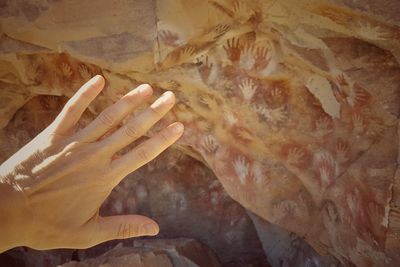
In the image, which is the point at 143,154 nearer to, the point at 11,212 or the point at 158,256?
the point at 11,212

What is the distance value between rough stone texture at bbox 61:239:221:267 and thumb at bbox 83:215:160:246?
69cm

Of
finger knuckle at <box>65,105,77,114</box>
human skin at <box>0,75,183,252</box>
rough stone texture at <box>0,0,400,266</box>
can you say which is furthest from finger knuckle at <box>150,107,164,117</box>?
rough stone texture at <box>0,0,400,266</box>

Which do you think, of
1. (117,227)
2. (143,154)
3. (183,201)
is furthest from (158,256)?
(143,154)

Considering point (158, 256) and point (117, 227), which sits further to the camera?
point (158, 256)

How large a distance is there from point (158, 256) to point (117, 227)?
2.39 ft

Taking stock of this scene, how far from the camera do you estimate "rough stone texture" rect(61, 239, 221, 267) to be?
1697mm

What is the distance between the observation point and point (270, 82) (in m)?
1.36

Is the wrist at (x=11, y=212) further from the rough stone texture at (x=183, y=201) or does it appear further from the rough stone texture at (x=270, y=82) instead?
the rough stone texture at (x=183, y=201)

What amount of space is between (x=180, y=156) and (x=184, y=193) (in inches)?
6.1

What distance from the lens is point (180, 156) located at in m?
1.94

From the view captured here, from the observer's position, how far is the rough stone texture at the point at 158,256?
1697mm

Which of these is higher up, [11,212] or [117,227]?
[11,212]

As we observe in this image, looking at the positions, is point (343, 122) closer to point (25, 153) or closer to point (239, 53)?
point (239, 53)

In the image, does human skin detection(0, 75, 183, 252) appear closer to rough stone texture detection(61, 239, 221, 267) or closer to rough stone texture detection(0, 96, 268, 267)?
rough stone texture detection(61, 239, 221, 267)
